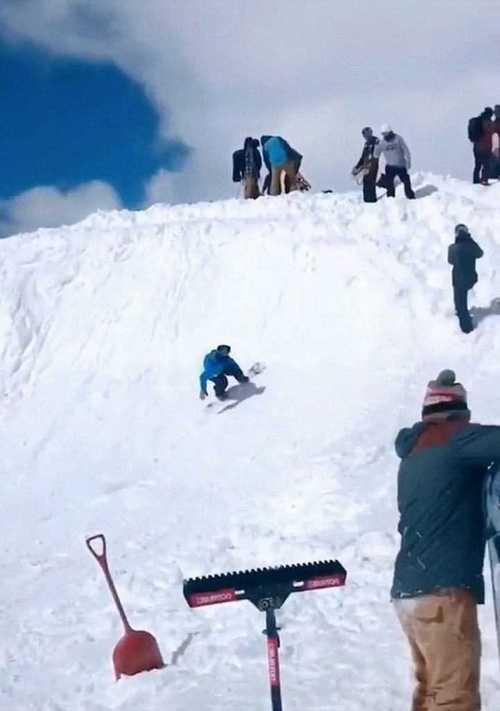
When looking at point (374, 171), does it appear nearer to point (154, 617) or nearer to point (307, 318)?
point (307, 318)

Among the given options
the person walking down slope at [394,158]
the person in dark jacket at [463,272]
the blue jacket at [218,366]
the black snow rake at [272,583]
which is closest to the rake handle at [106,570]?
the black snow rake at [272,583]

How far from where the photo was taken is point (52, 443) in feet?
45.6

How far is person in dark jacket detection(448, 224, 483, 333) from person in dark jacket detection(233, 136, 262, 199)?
680 cm

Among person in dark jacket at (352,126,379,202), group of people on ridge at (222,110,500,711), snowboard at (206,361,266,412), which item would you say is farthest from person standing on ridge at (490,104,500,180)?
group of people on ridge at (222,110,500,711)

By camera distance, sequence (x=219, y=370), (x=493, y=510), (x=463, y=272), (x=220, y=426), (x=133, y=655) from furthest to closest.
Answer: (x=219, y=370) < (x=220, y=426) < (x=463, y=272) < (x=133, y=655) < (x=493, y=510)

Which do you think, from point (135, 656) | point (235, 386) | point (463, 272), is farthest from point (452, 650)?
point (235, 386)

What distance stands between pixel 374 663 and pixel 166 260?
11697mm

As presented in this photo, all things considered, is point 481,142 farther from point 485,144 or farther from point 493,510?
point 493,510

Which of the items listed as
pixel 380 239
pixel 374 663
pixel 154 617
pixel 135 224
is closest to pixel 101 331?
pixel 135 224

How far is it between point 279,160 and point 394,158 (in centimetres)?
281

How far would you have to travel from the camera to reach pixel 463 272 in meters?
12.5

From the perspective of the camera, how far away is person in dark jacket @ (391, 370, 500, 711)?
158 inches

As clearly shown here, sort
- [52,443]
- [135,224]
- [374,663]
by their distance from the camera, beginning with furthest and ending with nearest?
[135,224], [52,443], [374,663]

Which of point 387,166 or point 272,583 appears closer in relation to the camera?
point 272,583
